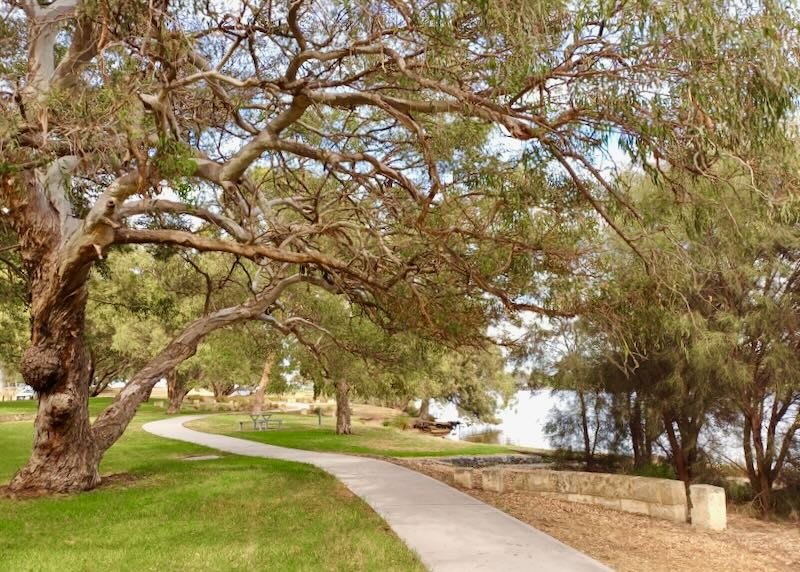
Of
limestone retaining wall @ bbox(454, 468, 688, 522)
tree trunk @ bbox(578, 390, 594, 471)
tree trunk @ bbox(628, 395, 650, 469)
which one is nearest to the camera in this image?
limestone retaining wall @ bbox(454, 468, 688, 522)

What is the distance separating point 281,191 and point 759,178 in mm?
9516

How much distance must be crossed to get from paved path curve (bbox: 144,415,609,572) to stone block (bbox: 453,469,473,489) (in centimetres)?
63

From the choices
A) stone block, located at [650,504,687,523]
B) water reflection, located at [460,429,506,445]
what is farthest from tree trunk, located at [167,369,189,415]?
stone block, located at [650,504,687,523]

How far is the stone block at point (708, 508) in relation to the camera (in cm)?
948

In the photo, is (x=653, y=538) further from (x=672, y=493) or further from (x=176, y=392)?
(x=176, y=392)

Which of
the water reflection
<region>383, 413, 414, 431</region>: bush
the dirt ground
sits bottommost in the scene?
the water reflection

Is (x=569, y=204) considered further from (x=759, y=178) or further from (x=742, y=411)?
(x=742, y=411)

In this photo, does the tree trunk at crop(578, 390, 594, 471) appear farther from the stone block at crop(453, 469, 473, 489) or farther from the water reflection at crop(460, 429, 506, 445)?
the water reflection at crop(460, 429, 506, 445)

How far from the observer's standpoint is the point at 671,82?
19.7 ft

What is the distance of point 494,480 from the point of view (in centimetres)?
1199

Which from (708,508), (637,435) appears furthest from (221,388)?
(708,508)

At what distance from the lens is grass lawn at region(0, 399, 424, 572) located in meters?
6.40

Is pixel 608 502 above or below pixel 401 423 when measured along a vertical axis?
above

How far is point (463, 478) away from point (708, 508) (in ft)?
14.7
